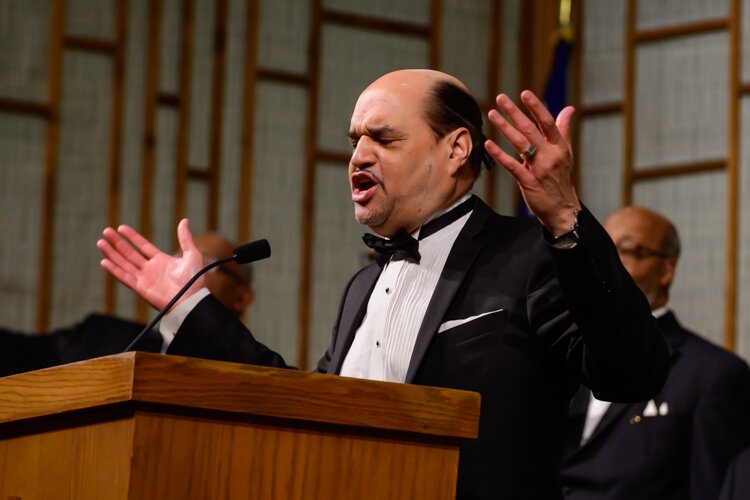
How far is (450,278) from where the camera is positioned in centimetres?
227

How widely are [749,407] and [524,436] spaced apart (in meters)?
2.01

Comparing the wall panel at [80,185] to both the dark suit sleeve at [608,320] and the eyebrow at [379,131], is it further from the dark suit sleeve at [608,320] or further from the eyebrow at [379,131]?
the dark suit sleeve at [608,320]

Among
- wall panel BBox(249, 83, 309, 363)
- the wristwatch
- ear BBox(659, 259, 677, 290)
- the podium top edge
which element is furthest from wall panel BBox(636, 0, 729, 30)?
the podium top edge

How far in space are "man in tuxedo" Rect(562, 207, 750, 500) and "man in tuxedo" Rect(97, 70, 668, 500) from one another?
1.57 m

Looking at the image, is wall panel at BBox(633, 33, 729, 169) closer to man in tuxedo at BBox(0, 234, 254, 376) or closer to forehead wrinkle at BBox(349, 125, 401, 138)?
man in tuxedo at BBox(0, 234, 254, 376)

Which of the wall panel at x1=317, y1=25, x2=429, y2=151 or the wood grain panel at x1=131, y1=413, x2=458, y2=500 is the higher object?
the wall panel at x1=317, y1=25, x2=429, y2=151

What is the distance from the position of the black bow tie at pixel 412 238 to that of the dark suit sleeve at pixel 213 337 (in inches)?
11.3

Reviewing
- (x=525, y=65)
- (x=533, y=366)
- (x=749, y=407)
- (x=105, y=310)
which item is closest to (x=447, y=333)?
(x=533, y=366)

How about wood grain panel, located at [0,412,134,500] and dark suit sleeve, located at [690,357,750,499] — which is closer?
wood grain panel, located at [0,412,134,500]

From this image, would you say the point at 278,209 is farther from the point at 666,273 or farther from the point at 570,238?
the point at 570,238

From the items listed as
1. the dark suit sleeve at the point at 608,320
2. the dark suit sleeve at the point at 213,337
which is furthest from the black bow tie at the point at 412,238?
the dark suit sleeve at the point at 608,320

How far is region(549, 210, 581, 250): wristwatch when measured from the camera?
1.97 m

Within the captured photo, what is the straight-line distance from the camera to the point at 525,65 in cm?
650

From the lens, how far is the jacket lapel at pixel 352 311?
2404 mm
